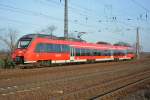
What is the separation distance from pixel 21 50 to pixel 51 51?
4.14 metres

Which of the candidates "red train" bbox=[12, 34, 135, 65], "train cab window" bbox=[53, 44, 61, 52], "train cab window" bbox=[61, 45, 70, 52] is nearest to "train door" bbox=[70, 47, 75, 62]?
"red train" bbox=[12, 34, 135, 65]

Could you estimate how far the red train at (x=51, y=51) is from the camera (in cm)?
2678

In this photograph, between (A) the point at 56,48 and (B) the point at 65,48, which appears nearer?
(A) the point at 56,48

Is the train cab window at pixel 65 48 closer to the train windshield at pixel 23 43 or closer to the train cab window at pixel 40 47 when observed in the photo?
the train cab window at pixel 40 47

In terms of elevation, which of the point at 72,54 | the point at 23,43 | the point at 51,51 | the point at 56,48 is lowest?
the point at 72,54

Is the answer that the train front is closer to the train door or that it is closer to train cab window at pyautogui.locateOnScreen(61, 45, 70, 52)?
train cab window at pyautogui.locateOnScreen(61, 45, 70, 52)

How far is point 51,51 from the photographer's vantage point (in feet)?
98.6

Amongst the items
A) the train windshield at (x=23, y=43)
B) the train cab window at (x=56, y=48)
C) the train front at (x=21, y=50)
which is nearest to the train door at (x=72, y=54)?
the train cab window at (x=56, y=48)

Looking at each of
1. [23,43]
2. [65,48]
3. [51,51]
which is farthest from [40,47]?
[65,48]

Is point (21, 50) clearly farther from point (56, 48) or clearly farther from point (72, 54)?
point (72, 54)

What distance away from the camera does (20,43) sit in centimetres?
2775

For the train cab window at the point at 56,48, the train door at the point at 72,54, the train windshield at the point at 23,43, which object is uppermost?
the train windshield at the point at 23,43

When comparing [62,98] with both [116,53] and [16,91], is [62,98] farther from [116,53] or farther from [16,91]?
[116,53]

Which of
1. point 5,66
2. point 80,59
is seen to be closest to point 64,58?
point 80,59
